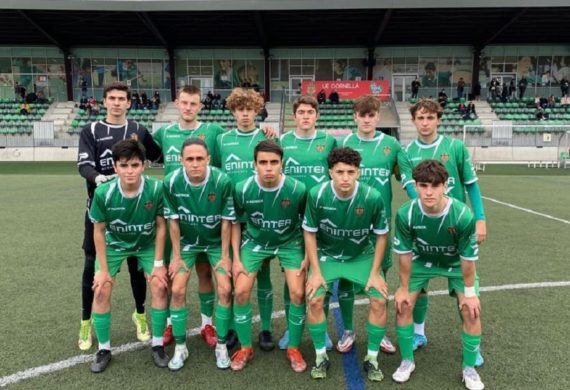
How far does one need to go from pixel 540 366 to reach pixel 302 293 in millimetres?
1766

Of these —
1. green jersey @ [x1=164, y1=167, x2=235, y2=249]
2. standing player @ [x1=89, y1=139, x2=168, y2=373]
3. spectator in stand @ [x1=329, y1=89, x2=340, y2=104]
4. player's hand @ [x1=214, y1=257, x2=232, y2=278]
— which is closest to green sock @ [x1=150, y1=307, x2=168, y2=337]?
standing player @ [x1=89, y1=139, x2=168, y2=373]

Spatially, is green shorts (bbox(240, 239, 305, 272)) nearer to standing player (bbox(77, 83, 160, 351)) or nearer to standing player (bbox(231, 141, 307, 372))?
standing player (bbox(231, 141, 307, 372))

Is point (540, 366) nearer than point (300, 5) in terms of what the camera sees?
Yes

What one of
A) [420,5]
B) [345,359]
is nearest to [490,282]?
[345,359]

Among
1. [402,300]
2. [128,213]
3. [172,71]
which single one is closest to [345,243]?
[402,300]

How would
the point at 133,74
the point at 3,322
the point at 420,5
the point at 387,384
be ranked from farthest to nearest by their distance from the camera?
the point at 133,74 < the point at 420,5 < the point at 3,322 < the point at 387,384

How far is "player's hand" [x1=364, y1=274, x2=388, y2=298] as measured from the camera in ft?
10.6

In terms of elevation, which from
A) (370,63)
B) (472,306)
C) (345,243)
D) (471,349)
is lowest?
(471,349)

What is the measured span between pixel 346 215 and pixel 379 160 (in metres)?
0.73

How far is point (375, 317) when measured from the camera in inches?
127

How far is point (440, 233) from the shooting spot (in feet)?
10.1

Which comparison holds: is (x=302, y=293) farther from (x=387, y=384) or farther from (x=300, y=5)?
(x=300, y=5)

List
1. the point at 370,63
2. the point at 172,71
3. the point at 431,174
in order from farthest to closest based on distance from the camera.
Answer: the point at 172,71, the point at 370,63, the point at 431,174

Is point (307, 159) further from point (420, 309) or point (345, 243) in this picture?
point (420, 309)
